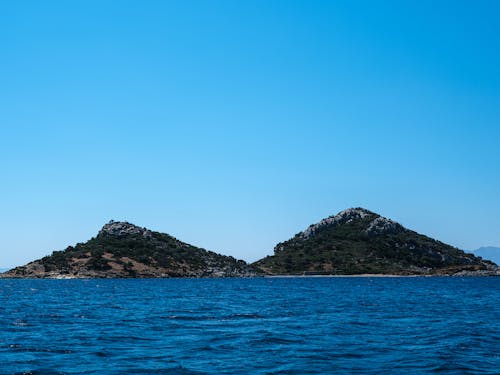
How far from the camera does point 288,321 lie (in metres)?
58.3

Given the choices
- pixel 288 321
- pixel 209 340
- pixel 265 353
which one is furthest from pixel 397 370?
pixel 288 321

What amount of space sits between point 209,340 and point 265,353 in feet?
24.5

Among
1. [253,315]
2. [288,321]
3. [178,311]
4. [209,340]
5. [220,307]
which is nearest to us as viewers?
[209,340]

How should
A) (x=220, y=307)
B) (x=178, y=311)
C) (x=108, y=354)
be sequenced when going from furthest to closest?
1. (x=220, y=307)
2. (x=178, y=311)
3. (x=108, y=354)

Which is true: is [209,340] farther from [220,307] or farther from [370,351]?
[220,307]

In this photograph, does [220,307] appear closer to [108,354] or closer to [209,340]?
[209,340]

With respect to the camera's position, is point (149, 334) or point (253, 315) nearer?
point (149, 334)

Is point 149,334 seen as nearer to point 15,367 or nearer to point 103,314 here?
point 15,367

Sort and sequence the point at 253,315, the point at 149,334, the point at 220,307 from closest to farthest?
the point at 149,334, the point at 253,315, the point at 220,307

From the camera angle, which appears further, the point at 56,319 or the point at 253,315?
the point at 253,315

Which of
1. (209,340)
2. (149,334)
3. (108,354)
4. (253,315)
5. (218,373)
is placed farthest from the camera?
(253,315)

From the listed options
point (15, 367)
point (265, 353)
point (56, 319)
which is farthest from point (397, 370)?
point (56, 319)

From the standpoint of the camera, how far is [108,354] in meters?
36.6

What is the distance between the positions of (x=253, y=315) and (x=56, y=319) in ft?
74.6
